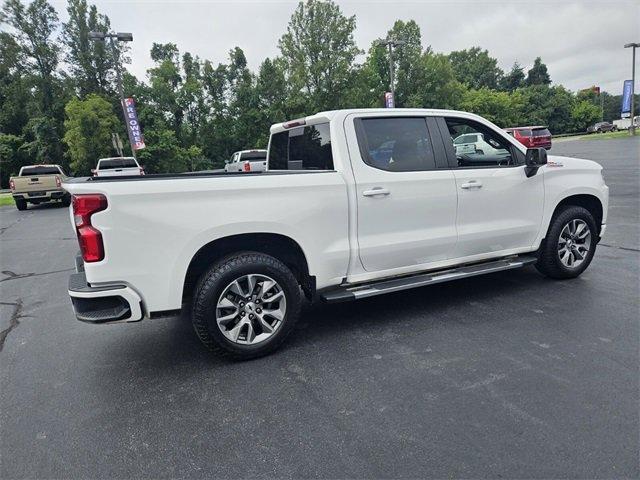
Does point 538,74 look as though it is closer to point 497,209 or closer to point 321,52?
point 321,52

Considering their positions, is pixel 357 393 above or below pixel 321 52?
below

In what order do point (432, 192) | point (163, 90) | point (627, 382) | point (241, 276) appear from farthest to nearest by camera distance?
point (163, 90) < point (432, 192) < point (241, 276) < point (627, 382)

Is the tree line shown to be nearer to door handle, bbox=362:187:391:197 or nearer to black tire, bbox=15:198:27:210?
black tire, bbox=15:198:27:210

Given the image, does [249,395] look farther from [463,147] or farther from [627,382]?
[463,147]

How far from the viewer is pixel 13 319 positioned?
4781 millimetres

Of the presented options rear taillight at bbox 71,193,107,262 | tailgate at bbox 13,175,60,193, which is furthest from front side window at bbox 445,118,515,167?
tailgate at bbox 13,175,60,193

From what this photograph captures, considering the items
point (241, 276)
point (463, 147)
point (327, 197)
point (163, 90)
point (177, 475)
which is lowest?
point (177, 475)

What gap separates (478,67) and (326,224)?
93.2m

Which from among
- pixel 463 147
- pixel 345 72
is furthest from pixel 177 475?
pixel 345 72

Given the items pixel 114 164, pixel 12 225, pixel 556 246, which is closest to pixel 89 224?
pixel 556 246

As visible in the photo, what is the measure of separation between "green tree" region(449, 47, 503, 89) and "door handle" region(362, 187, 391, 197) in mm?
88305

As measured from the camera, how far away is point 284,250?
12.3ft

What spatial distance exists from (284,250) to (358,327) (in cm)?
103

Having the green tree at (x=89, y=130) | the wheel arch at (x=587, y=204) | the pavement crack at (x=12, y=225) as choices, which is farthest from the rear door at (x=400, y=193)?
the green tree at (x=89, y=130)
